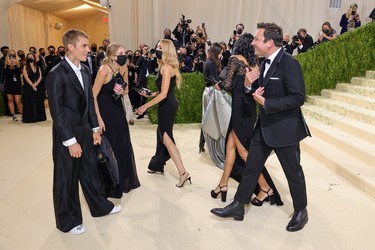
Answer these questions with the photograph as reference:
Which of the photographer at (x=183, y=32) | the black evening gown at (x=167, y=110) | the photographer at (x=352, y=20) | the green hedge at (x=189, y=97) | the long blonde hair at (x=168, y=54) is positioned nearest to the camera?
the long blonde hair at (x=168, y=54)

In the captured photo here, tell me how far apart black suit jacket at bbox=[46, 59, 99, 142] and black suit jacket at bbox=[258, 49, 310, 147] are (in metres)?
1.42

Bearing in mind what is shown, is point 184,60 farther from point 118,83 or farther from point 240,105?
point 240,105

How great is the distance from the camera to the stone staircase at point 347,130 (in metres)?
4.23

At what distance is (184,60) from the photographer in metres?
7.97

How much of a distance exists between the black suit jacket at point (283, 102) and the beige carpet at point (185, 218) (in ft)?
2.69

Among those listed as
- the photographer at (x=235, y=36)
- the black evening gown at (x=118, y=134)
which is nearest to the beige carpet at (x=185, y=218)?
the black evening gown at (x=118, y=134)

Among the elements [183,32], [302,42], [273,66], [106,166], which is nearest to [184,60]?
[183,32]

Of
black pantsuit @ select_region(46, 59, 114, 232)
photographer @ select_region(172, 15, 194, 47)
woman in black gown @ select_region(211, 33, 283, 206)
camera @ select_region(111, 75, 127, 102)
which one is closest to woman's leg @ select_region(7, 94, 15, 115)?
photographer @ select_region(172, 15, 194, 47)

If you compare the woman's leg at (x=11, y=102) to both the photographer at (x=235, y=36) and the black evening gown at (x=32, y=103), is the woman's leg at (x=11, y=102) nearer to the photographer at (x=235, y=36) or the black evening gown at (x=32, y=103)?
the black evening gown at (x=32, y=103)

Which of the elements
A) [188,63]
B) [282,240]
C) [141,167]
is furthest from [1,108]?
[282,240]

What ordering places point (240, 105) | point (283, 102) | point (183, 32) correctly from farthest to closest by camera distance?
point (183, 32) < point (240, 105) < point (283, 102)

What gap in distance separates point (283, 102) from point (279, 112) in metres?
0.16

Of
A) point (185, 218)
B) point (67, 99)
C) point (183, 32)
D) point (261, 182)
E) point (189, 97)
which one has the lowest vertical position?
point (185, 218)

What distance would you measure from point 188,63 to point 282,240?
5843 mm
